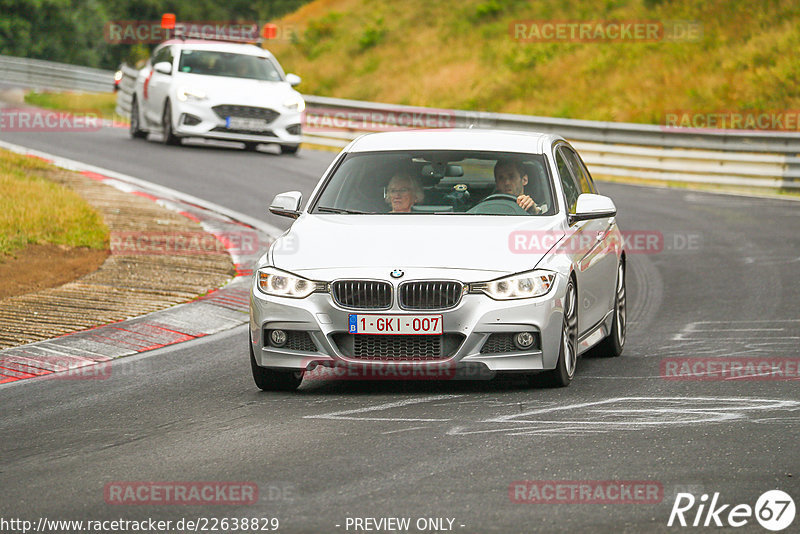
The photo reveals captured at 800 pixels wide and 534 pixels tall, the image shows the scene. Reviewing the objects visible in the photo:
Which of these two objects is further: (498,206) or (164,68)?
(164,68)

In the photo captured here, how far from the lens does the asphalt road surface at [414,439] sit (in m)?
5.53

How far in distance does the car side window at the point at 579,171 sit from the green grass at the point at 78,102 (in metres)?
24.8

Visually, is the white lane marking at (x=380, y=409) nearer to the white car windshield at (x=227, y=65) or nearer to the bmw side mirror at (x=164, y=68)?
the bmw side mirror at (x=164, y=68)

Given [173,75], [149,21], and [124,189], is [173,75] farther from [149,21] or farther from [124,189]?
[149,21]

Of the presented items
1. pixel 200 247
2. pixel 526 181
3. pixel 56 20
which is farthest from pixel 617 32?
pixel 56 20

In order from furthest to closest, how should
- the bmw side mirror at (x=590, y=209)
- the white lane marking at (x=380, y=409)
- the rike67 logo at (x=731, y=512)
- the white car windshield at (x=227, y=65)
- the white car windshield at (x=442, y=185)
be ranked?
the white car windshield at (x=227, y=65) < the white car windshield at (x=442, y=185) < the bmw side mirror at (x=590, y=209) < the white lane marking at (x=380, y=409) < the rike67 logo at (x=731, y=512)

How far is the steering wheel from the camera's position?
8977 millimetres

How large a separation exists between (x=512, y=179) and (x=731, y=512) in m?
4.16

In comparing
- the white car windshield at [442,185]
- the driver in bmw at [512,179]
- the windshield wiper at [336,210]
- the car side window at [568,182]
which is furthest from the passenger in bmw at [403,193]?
the car side window at [568,182]

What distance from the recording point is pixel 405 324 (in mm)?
7840

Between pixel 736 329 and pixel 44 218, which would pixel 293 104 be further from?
pixel 736 329

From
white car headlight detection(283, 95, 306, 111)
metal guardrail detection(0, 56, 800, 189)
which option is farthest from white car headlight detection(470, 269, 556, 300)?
metal guardrail detection(0, 56, 800, 189)

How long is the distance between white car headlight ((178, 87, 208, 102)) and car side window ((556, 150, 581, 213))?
14.5 m

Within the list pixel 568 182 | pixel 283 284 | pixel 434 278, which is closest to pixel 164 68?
pixel 568 182
